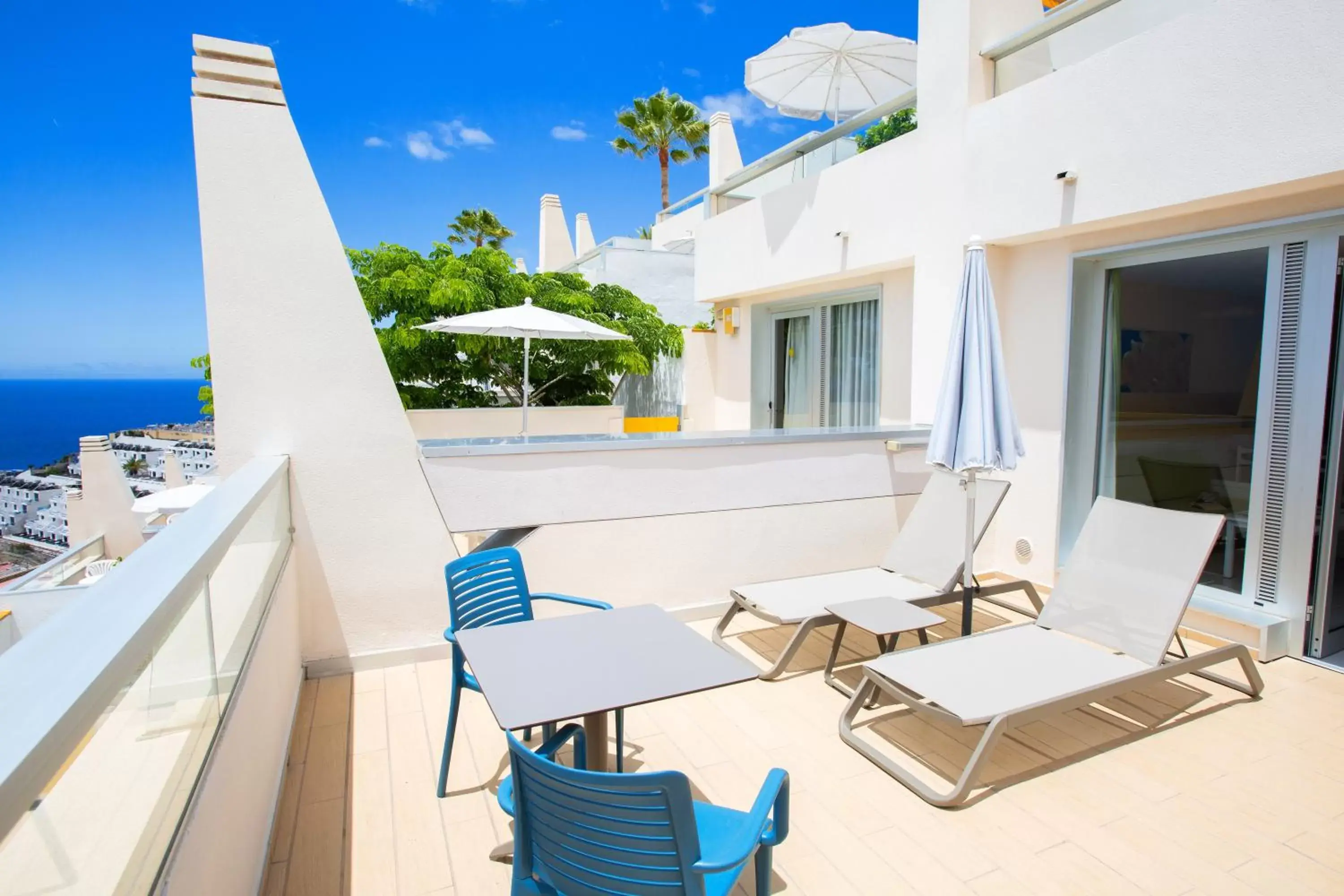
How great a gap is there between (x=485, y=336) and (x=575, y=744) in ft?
35.9

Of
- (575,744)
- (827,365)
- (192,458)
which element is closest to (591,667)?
(575,744)

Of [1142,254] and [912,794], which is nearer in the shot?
[912,794]

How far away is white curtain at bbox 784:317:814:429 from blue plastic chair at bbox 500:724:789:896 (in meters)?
7.48

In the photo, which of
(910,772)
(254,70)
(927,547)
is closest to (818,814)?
(910,772)

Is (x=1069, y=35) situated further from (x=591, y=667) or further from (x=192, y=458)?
(x=192, y=458)

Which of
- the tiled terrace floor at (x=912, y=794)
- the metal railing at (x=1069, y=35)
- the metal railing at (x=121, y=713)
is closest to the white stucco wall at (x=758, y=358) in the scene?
the metal railing at (x=1069, y=35)

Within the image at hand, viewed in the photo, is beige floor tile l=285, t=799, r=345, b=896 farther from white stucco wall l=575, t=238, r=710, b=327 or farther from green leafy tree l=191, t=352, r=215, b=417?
white stucco wall l=575, t=238, r=710, b=327

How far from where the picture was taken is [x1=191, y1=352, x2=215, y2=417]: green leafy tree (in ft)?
40.5

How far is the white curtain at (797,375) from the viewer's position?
913 cm

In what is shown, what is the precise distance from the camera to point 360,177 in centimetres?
7462

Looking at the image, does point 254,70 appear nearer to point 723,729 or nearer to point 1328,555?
point 723,729

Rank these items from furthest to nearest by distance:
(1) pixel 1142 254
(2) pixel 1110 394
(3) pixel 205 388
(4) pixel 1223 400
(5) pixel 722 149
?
1. (5) pixel 722 149
2. (3) pixel 205 388
3. (2) pixel 1110 394
4. (1) pixel 1142 254
5. (4) pixel 1223 400

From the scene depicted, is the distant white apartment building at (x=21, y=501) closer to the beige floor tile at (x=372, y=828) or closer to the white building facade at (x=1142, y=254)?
the beige floor tile at (x=372, y=828)

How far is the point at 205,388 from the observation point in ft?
42.7
